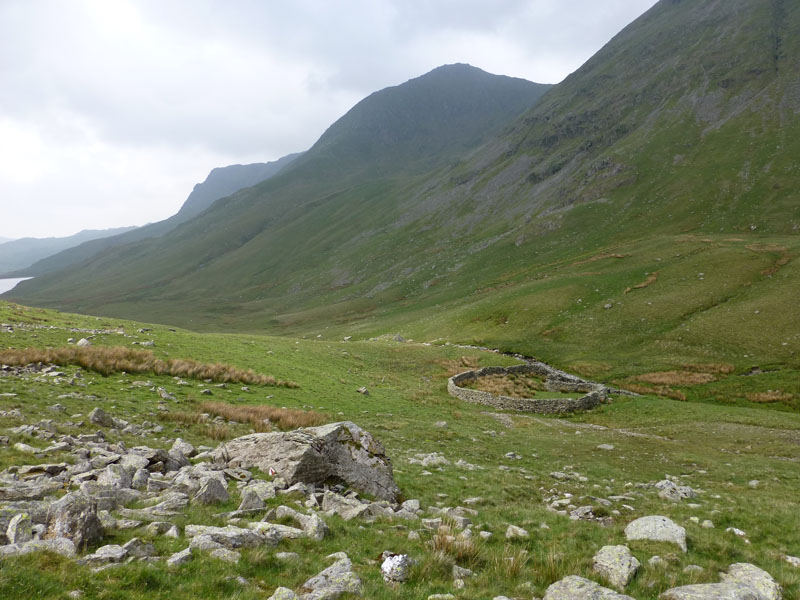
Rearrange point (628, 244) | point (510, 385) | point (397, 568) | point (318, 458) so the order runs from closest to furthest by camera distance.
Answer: point (397, 568), point (318, 458), point (510, 385), point (628, 244)

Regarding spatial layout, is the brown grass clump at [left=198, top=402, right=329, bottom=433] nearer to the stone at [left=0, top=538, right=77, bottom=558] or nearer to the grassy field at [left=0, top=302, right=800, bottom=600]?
the grassy field at [left=0, top=302, right=800, bottom=600]

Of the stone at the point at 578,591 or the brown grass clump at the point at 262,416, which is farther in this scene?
the brown grass clump at the point at 262,416

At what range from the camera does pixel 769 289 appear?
58.2m

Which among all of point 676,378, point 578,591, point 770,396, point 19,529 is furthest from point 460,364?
point 19,529

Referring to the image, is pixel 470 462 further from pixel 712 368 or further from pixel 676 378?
pixel 712 368

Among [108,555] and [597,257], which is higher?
[597,257]

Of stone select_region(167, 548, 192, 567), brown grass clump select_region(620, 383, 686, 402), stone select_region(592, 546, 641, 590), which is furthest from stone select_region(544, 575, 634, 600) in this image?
brown grass clump select_region(620, 383, 686, 402)

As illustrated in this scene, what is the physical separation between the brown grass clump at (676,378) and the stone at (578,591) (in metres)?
45.4

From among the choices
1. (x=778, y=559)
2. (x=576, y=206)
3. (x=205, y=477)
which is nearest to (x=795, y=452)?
(x=778, y=559)

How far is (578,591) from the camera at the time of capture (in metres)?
8.14

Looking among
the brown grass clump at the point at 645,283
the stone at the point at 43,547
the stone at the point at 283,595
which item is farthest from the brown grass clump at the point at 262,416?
the brown grass clump at the point at 645,283

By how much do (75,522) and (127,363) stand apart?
22810mm

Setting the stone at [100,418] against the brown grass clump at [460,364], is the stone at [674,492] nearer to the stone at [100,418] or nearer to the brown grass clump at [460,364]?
the stone at [100,418]

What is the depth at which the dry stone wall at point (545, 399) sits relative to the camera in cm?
3991
